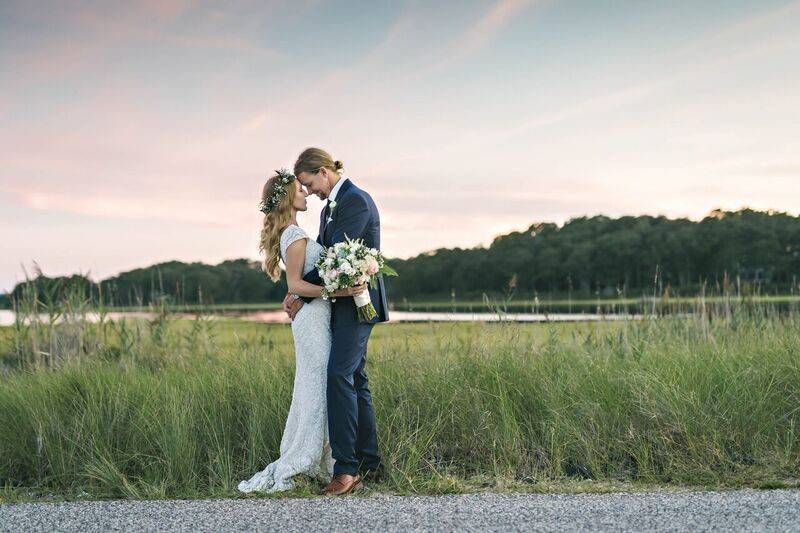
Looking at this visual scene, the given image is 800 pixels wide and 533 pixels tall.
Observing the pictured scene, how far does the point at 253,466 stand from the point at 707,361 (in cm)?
424

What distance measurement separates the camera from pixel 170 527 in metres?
3.96

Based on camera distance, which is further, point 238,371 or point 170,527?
point 238,371

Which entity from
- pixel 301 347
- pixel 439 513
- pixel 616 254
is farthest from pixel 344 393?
pixel 616 254

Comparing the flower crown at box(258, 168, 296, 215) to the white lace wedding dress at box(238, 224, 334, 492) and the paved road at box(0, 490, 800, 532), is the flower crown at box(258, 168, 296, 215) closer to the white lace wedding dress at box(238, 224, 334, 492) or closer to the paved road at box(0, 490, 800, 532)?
the white lace wedding dress at box(238, 224, 334, 492)

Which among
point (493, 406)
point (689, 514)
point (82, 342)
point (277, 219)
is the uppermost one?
point (277, 219)

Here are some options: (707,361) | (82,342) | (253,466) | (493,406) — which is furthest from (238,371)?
(707,361)

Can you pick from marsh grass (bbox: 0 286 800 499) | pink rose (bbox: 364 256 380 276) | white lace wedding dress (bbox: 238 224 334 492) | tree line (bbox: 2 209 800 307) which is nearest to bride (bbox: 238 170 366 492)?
white lace wedding dress (bbox: 238 224 334 492)

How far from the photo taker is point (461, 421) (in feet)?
18.5

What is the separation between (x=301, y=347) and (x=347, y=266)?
0.90m

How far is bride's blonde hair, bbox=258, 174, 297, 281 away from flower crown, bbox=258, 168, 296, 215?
1cm

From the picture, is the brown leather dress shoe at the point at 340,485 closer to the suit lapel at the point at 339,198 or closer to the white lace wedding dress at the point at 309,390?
the white lace wedding dress at the point at 309,390

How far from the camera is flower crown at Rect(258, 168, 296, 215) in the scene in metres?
4.87

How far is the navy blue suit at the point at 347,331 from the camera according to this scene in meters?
4.70

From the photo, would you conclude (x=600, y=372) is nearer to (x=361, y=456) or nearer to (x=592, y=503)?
(x=592, y=503)
